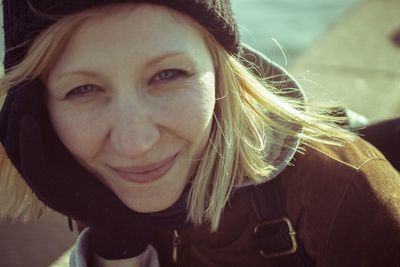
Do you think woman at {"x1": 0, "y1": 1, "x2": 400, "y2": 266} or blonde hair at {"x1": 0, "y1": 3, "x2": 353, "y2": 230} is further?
blonde hair at {"x1": 0, "y1": 3, "x2": 353, "y2": 230}

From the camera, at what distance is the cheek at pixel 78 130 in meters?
1.64

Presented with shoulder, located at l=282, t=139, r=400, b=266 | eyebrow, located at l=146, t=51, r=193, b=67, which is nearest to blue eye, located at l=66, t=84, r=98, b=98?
eyebrow, located at l=146, t=51, r=193, b=67

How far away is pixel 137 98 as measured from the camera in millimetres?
1568

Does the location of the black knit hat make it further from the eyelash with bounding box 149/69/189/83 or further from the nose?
the nose

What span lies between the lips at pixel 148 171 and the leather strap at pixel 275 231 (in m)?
0.35

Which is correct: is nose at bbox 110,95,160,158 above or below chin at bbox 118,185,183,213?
above

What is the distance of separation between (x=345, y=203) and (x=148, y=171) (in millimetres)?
644

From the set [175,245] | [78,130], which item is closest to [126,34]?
[78,130]

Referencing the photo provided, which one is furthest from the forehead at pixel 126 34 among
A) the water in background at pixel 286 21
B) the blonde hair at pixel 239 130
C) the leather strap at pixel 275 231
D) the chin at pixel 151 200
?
the water in background at pixel 286 21

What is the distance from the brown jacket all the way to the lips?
0.34m

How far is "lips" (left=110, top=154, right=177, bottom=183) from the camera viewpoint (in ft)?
5.57

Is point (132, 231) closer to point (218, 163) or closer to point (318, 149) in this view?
point (218, 163)

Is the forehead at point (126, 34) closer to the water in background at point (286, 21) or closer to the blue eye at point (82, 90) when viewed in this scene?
the blue eye at point (82, 90)

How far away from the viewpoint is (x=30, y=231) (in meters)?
2.95
